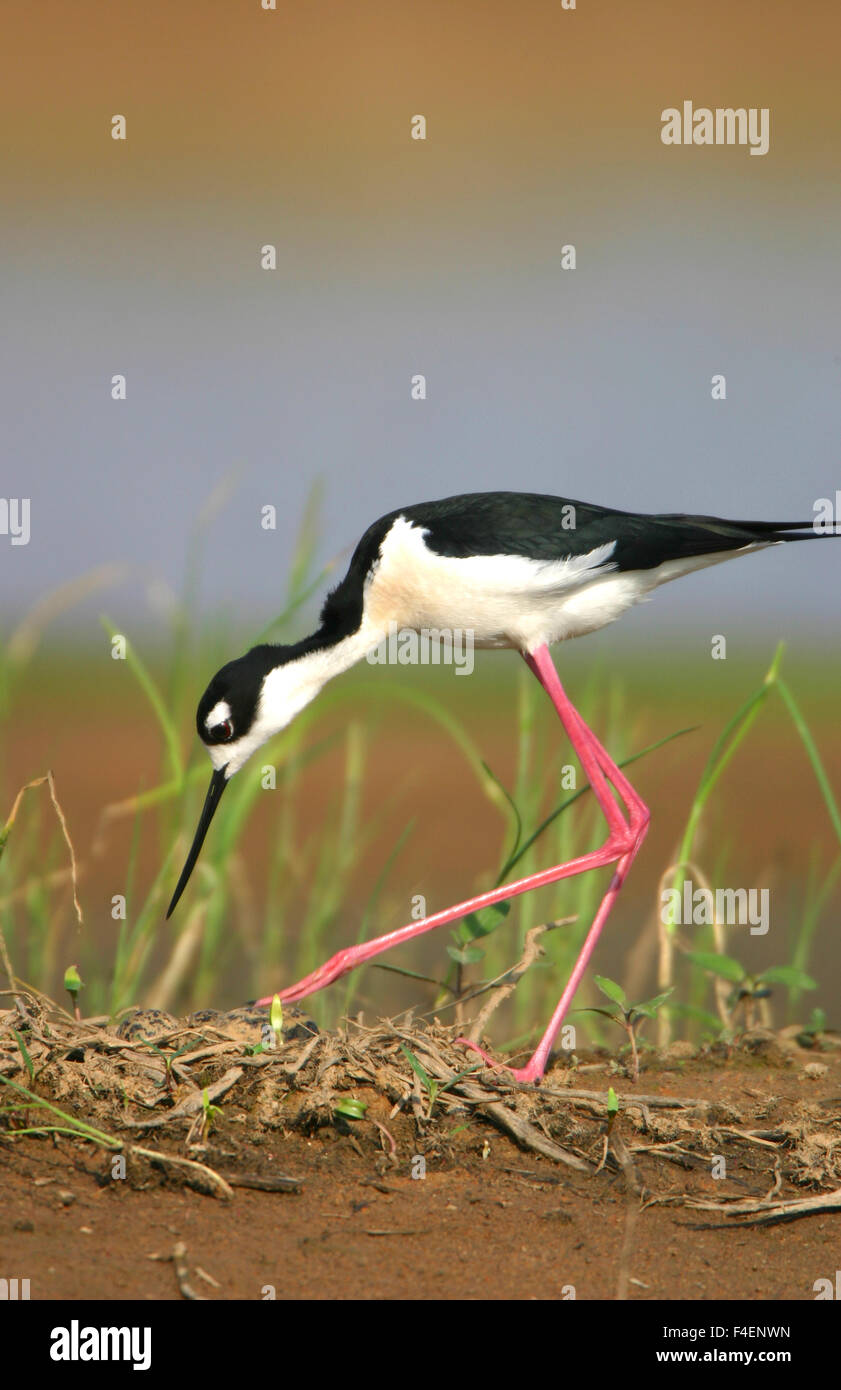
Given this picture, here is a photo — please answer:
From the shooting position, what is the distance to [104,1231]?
2.26 m

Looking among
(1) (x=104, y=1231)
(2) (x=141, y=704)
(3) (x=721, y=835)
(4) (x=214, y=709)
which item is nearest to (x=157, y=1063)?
(1) (x=104, y=1231)

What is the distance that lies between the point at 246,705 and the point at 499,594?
0.87 meters

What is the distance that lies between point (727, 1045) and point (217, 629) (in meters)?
2.19

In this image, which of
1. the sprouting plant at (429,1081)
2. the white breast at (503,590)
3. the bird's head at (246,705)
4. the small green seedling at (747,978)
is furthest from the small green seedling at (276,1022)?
the white breast at (503,590)

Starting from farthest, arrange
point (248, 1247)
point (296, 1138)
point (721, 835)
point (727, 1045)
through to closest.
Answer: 1. point (721, 835)
2. point (727, 1045)
3. point (296, 1138)
4. point (248, 1247)

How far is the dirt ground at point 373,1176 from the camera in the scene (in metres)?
2.21

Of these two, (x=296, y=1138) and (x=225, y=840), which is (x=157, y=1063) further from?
(x=225, y=840)

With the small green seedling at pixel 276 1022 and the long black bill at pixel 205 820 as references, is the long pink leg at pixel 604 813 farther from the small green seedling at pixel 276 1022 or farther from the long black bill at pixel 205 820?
the small green seedling at pixel 276 1022

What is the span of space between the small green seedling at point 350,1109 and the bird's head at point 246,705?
1.39 m

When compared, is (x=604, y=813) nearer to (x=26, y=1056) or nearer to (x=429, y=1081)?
(x=429, y=1081)

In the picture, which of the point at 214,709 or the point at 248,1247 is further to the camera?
the point at 214,709

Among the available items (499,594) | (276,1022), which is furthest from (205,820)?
(276,1022)

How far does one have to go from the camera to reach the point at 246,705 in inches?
159
